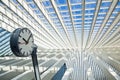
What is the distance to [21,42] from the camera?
2672mm

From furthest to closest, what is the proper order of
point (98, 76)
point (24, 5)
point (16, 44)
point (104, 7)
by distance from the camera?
1. point (98, 76)
2. point (104, 7)
3. point (24, 5)
4. point (16, 44)

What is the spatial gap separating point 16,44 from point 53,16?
1274 centimetres

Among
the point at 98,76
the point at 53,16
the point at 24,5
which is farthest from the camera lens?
the point at 98,76

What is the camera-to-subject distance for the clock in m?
2.60

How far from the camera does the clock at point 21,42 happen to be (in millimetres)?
2598

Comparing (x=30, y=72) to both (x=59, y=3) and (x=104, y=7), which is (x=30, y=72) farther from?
(x=104, y=7)

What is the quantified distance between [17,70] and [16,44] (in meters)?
14.8

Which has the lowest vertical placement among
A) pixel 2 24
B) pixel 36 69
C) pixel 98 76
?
pixel 98 76

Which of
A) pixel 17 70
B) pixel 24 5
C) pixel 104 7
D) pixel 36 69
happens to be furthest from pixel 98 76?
pixel 36 69

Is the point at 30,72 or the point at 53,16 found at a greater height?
the point at 53,16

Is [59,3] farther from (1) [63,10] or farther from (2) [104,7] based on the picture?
(2) [104,7]

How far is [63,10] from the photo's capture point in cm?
1338

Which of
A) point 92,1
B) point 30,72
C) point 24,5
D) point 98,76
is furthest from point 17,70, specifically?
point 98,76

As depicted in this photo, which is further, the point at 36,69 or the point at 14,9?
the point at 14,9
